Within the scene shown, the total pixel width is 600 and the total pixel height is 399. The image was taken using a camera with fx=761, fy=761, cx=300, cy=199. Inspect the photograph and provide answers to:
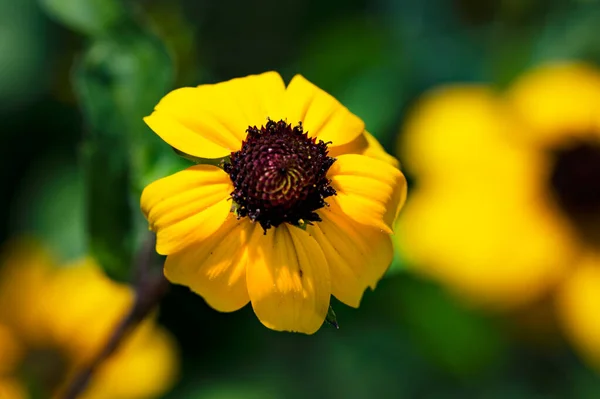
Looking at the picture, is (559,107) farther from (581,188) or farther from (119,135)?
(119,135)

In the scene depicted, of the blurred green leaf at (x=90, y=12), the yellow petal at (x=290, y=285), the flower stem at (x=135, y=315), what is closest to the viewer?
the yellow petal at (x=290, y=285)

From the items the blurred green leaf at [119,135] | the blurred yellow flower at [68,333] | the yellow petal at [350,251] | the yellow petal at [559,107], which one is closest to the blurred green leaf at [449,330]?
the yellow petal at [559,107]

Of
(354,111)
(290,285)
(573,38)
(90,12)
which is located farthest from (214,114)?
(573,38)

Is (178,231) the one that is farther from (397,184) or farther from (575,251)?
(575,251)

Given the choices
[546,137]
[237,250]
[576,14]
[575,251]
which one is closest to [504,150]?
[546,137]

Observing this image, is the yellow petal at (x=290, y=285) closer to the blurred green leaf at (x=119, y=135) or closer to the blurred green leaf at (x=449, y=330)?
the blurred green leaf at (x=119, y=135)

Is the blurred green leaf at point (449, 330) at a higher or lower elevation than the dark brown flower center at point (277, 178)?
lower
